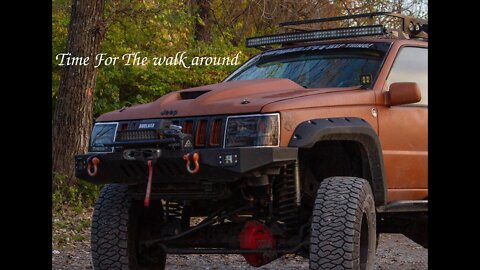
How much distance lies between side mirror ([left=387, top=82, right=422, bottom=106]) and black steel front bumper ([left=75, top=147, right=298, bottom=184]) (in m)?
1.14

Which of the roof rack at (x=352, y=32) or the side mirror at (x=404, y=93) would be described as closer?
the side mirror at (x=404, y=93)

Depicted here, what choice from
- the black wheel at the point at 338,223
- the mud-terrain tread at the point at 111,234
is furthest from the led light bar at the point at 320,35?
the mud-terrain tread at the point at 111,234

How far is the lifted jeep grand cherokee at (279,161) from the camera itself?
623 cm

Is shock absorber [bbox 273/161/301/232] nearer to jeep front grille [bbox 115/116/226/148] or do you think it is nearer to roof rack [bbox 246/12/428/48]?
jeep front grille [bbox 115/116/226/148]

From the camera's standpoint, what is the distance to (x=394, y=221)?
839cm

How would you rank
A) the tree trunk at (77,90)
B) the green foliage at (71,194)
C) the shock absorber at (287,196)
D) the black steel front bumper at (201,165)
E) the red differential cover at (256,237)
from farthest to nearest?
the tree trunk at (77,90) → the green foliage at (71,194) → the red differential cover at (256,237) → the shock absorber at (287,196) → the black steel front bumper at (201,165)

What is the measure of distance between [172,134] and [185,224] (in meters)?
1.15

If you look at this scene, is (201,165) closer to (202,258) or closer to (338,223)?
(338,223)

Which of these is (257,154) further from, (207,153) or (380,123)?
(380,123)

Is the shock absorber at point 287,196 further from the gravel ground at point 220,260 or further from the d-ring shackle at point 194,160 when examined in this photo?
the gravel ground at point 220,260

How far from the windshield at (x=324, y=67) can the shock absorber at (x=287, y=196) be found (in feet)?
3.31

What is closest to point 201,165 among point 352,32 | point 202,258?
point 352,32

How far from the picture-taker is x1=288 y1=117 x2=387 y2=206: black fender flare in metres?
6.32
